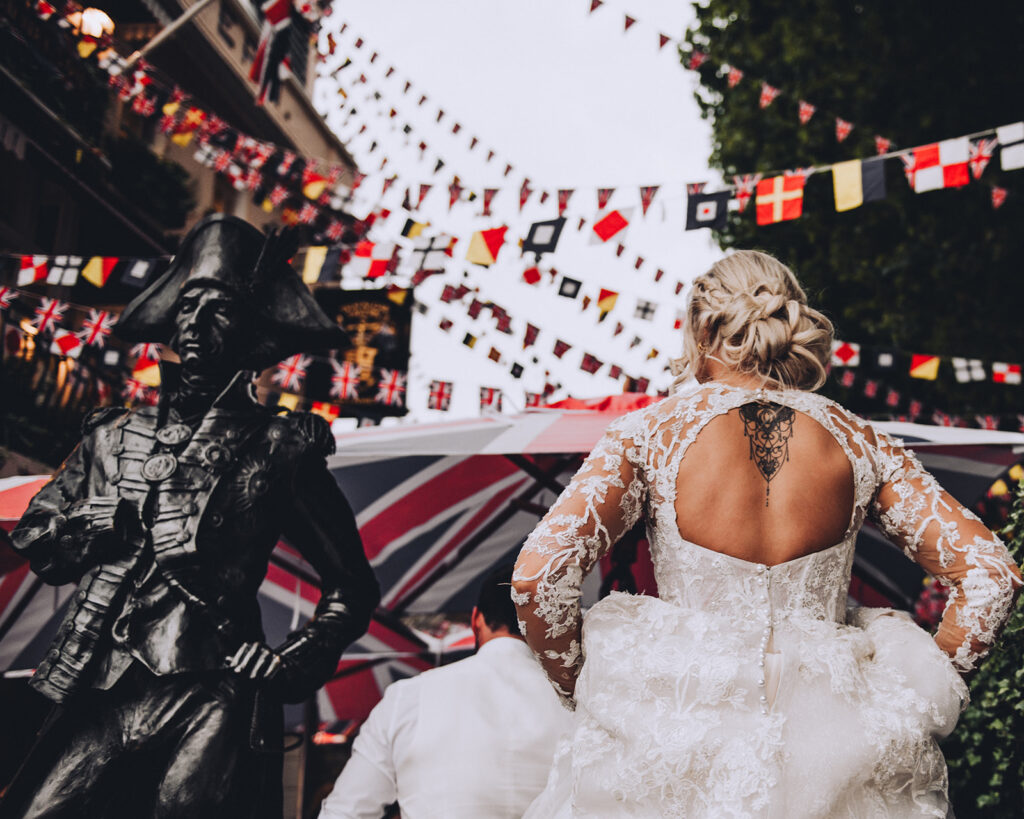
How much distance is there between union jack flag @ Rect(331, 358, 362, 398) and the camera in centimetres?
1402

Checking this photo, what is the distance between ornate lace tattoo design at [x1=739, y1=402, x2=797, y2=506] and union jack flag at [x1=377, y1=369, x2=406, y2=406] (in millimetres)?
12342

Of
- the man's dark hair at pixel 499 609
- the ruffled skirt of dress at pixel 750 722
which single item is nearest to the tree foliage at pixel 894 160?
the man's dark hair at pixel 499 609

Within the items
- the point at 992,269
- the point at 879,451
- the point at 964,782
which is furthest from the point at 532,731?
the point at 992,269

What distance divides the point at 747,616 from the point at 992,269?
9.39 metres

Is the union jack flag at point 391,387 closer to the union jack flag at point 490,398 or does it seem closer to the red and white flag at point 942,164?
the union jack flag at point 490,398

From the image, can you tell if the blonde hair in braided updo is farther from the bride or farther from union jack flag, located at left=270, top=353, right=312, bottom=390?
union jack flag, located at left=270, top=353, right=312, bottom=390

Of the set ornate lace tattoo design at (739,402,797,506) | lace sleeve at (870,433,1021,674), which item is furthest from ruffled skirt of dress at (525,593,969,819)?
ornate lace tattoo design at (739,402,797,506)

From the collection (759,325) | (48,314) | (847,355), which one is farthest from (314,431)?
(48,314)

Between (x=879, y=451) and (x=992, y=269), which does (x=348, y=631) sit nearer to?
(x=879, y=451)

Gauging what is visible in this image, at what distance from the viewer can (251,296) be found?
2.80 m

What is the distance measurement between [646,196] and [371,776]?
5.34 meters

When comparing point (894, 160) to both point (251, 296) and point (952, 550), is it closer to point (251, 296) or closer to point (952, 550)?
point (952, 550)

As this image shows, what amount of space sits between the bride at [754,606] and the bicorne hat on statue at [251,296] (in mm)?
1302

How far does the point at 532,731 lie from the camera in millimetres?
2943
